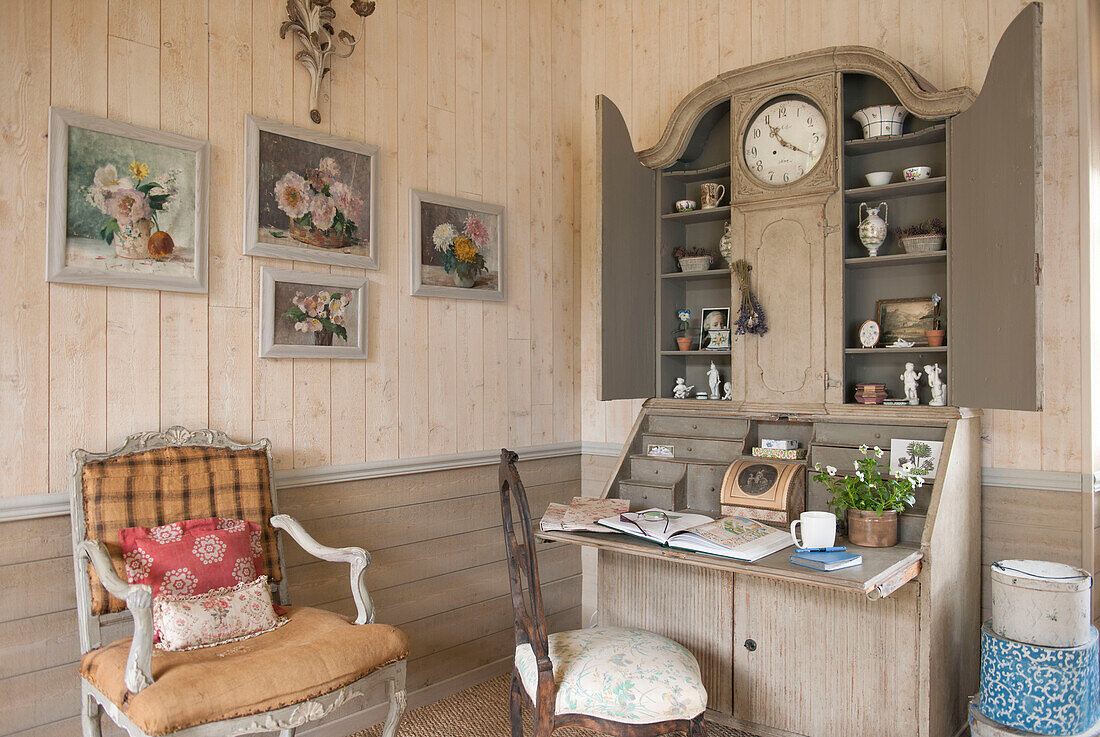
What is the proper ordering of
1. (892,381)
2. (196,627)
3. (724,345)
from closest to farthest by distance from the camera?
(196,627) < (892,381) < (724,345)

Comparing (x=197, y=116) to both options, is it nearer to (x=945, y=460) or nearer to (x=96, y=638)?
(x=96, y=638)

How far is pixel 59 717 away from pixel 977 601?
9.28 ft

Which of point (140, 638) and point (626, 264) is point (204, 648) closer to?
point (140, 638)

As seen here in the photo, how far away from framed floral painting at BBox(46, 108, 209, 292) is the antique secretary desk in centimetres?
A: 145

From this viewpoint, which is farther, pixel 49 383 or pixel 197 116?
pixel 197 116

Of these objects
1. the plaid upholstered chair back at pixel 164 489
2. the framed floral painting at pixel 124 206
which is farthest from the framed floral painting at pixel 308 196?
the plaid upholstered chair back at pixel 164 489

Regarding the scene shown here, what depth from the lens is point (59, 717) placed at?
6.77 feet

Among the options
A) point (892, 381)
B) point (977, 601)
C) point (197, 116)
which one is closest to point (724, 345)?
point (892, 381)

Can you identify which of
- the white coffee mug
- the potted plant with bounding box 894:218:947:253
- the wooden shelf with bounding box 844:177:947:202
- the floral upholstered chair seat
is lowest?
the floral upholstered chair seat

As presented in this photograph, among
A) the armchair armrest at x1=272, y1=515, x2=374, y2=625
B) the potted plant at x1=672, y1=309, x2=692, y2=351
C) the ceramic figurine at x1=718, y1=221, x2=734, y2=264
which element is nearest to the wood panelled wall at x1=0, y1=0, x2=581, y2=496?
the armchair armrest at x1=272, y1=515, x2=374, y2=625

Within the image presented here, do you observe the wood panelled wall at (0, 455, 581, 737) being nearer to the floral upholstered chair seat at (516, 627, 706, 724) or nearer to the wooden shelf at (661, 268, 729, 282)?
the floral upholstered chair seat at (516, 627, 706, 724)

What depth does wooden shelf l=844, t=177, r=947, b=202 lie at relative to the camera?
249cm

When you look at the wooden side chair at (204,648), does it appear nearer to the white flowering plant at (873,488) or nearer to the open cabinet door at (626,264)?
the open cabinet door at (626,264)

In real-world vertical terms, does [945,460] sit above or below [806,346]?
below
